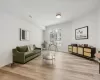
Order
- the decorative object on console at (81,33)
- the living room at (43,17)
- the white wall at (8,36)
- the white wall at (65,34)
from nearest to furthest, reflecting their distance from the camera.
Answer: the living room at (43,17) → the white wall at (8,36) → the decorative object on console at (81,33) → the white wall at (65,34)

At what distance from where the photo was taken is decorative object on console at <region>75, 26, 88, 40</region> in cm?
479

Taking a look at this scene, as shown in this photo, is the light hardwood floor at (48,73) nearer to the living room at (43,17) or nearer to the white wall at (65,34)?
the living room at (43,17)

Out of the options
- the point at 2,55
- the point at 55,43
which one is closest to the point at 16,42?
the point at 2,55

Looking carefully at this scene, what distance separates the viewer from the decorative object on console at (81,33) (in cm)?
479

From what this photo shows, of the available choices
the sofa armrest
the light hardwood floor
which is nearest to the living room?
the light hardwood floor

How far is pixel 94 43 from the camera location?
4125 millimetres

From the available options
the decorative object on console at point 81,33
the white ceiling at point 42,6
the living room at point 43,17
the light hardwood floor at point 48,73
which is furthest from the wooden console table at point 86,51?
the white ceiling at point 42,6

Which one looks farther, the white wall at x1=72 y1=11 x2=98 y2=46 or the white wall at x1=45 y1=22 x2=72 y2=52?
the white wall at x1=45 y1=22 x2=72 y2=52

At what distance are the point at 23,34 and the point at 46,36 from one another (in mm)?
3610

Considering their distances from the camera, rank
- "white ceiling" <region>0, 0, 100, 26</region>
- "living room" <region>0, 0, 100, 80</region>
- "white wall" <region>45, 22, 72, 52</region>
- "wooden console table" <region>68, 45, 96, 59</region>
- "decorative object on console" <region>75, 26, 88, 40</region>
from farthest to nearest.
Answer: "white wall" <region>45, 22, 72, 52</region> < "decorative object on console" <region>75, 26, 88, 40</region> < "wooden console table" <region>68, 45, 96, 59</region> < "white ceiling" <region>0, 0, 100, 26</region> < "living room" <region>0, 0, 100, 80</region>

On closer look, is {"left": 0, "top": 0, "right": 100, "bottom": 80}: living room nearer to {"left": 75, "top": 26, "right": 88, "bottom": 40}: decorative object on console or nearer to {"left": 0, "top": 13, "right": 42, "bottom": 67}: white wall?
{"left": 0, "top": 13, "right": 42, "bottom": 67}: white wall

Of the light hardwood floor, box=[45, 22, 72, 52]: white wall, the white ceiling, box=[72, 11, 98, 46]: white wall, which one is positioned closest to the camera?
the light hardwood floor

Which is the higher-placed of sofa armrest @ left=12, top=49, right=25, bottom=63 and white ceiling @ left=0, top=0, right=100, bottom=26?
white ceiling @ left=0, top=0, right=100, bottom=26

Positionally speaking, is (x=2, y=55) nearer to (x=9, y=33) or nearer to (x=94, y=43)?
(x=9, y=33)
